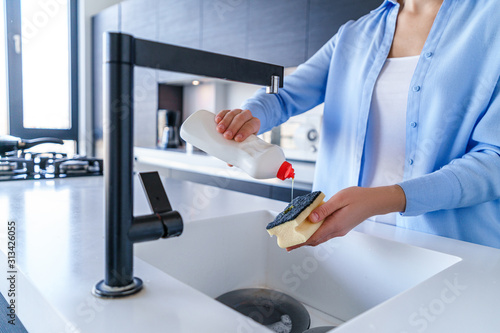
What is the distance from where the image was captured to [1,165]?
51.6 inches

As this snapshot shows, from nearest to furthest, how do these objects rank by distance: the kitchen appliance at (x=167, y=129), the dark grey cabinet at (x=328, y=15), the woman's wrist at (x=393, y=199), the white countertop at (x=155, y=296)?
the white countertop at (x=155, y=296) < the woman's wrist at (x=393, y=199) < the dark grey cabinet at (x=328, y=15) < the kitchen appliance at (x=167, y=129)

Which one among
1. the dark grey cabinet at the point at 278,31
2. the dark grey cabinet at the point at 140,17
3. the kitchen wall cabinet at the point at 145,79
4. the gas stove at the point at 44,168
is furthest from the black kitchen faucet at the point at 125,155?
the dark grey cabinet at the point at 140,17

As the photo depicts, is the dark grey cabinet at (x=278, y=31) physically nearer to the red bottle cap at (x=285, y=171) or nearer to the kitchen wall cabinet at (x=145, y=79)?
the kitchen wall cabinet at (x=145, y=79)

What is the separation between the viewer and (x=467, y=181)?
2.30 feet

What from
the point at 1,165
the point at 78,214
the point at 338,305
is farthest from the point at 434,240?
the point at 1,165

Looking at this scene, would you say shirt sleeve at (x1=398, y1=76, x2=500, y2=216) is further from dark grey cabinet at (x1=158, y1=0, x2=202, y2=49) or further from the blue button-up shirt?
dark grey cabinet at (x1=158, y1=0, x2=202, y2=49)

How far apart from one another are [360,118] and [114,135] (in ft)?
2.47

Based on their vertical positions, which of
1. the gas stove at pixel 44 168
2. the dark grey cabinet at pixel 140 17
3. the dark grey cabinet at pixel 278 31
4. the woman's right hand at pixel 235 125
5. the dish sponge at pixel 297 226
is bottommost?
the gas stove at pixel 44 168

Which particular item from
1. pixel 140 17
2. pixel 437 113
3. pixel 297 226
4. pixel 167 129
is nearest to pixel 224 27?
pixel 167 129

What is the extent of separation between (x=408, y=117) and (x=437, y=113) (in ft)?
0.22

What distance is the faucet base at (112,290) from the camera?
427 millimetres

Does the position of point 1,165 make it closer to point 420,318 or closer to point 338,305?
point 338,305

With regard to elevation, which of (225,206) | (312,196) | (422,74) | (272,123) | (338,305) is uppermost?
(422,74)

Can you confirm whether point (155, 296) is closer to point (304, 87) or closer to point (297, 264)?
point (297, 264)
